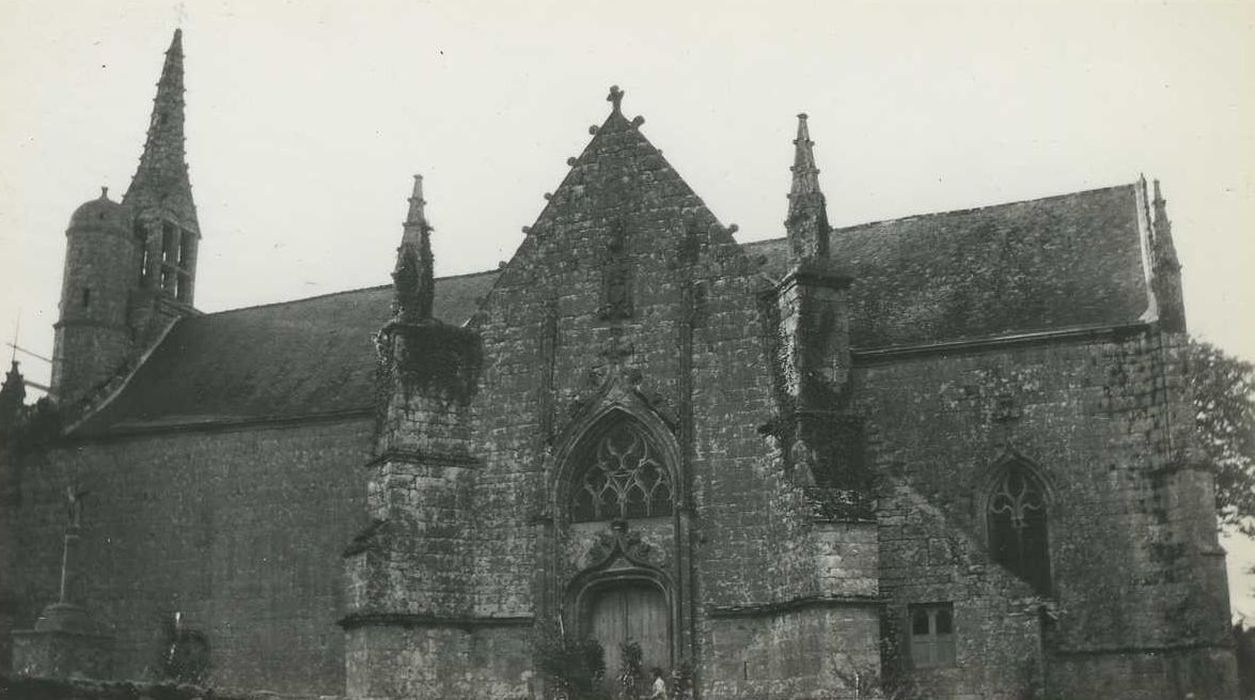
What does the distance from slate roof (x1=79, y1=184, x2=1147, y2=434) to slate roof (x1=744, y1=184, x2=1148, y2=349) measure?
25 millimetres

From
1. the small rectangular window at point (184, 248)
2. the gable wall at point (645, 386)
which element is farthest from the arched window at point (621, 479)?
the small rectangular window at point (184, 248)

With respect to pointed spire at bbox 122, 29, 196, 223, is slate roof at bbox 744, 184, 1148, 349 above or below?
below

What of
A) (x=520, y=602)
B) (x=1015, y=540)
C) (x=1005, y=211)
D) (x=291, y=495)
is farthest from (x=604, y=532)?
(x=1005, y=211)

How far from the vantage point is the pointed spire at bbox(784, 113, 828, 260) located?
65.0 ft

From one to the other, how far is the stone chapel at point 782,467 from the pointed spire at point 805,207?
6 centimetres

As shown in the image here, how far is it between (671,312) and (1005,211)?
824 centimetres

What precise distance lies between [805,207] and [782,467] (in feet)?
12.5

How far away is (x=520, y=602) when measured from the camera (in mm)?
20344

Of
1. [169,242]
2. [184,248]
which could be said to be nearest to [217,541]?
[169,242]

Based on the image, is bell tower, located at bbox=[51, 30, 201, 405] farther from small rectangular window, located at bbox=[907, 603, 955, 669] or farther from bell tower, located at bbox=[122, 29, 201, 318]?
small rectangular window, located at bbox=[907, 603, 955, 669]

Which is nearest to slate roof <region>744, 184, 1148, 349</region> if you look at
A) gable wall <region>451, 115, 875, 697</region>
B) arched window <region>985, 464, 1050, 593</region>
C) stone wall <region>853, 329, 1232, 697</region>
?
stone wall <region>853, 329, 1232, 697</region>

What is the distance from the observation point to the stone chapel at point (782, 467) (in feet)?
63.2

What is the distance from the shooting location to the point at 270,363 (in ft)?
97.3

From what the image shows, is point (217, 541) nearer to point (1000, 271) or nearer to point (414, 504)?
point (414, 504)
